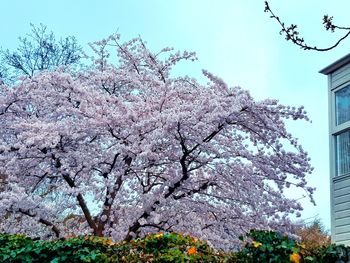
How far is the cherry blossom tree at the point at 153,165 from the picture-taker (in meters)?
6.61

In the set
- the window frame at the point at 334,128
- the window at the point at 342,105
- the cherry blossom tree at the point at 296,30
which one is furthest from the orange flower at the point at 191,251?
the window at the point at 342,105

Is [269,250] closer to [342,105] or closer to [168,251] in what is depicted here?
[168,251]

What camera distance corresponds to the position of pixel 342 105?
6938 millimetres

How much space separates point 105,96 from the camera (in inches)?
299

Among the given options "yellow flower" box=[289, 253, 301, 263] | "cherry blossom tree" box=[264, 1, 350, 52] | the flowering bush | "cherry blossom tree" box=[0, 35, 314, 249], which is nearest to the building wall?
"cherry blossom tree" box=[0, 35, 314, 249]

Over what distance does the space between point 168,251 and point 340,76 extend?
4344 millimetres

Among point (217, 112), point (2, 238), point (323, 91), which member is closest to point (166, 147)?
point (217, 112)

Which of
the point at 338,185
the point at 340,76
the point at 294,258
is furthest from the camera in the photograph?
the point at 340,76

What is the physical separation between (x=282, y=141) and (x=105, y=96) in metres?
2.45

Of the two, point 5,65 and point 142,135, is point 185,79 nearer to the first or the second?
point 142,135

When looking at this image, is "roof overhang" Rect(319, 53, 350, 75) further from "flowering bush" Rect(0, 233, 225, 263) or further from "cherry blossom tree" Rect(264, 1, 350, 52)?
"cherry blossom tree" Rect(264, 1, 350, 52)

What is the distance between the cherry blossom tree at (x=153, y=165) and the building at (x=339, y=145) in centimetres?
Answer: 35

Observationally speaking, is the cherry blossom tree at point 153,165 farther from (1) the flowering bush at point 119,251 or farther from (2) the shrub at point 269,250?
(2) the shrub at point 269,250

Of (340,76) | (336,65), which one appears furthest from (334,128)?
(336,65)
